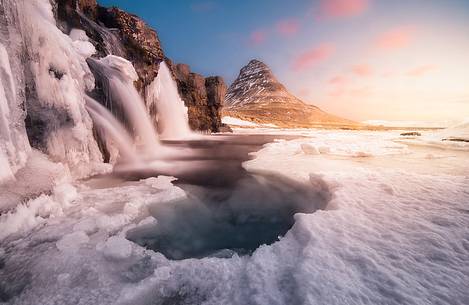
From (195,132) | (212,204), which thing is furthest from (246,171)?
(195,132)

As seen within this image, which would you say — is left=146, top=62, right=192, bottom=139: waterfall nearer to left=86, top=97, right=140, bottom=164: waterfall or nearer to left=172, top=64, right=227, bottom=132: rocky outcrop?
left=172, top=64, right=227, bottom=132: rocky outcrop

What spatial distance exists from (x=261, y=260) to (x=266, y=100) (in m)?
A: 127

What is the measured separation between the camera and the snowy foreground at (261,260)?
220 cm

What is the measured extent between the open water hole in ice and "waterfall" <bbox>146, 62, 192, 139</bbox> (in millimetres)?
15376

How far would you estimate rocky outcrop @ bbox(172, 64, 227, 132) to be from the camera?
27.0 metres

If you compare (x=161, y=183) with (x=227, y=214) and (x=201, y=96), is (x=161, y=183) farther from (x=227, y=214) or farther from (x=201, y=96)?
(x=201, y=96)

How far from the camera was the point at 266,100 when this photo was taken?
413ft

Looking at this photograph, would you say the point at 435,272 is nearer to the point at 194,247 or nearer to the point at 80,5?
the point at 194,247

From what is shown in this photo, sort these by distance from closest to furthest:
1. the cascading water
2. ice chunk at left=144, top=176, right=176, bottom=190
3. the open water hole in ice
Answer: the open water hole in ice, ice chunk at left=144, top=176, right=176, bottom=190, the cascading water

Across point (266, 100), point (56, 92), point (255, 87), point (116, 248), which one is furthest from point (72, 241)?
point (255, 87)

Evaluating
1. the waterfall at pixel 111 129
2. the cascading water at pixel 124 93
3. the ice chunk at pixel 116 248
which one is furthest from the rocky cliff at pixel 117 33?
the ice chunk at pixel 116 248

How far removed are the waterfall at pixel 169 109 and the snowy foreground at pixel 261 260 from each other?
57.8 ft

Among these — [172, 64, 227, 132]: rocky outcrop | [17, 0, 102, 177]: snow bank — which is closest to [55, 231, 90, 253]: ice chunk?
[17, 0, 102, 177]: snow bank

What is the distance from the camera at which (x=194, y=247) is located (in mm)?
3359
